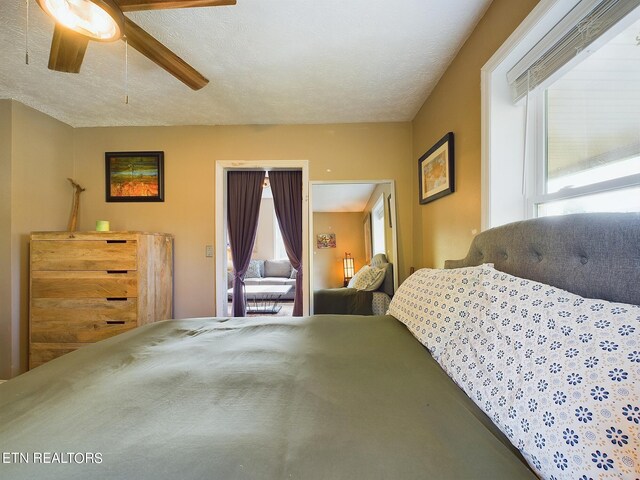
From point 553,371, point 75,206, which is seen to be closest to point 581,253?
point 553,371

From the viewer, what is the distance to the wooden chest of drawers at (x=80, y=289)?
81.7 inches

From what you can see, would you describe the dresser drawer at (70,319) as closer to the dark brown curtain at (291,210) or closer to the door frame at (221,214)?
the door frame at (221,214)

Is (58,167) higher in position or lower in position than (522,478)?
higher

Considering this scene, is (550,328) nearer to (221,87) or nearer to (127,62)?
(221,87)

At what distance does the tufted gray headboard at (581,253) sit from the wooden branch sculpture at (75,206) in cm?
358

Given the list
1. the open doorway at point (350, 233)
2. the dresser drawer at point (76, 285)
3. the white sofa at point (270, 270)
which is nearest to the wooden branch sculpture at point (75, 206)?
the dresser drawer at point (76, 285)

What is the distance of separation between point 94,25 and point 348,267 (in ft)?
8.02

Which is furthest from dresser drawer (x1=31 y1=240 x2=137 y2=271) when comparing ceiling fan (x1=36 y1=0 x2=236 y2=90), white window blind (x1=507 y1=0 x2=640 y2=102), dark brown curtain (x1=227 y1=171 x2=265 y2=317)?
white window blind (x1=507 y1=0 x2=640 y2=102)

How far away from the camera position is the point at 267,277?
5.55 metres

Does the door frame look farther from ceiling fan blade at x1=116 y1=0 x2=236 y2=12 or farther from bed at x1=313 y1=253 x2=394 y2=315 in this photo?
ceiling fan blade at x1=116 y1=0 x2=236 y2=12

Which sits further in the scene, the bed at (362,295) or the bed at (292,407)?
the bed at (362,295)

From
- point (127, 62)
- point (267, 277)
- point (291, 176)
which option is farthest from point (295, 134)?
point (267, 277)

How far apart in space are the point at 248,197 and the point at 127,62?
2.07 metres

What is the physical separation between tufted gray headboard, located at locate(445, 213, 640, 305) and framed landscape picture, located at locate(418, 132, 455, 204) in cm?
84
